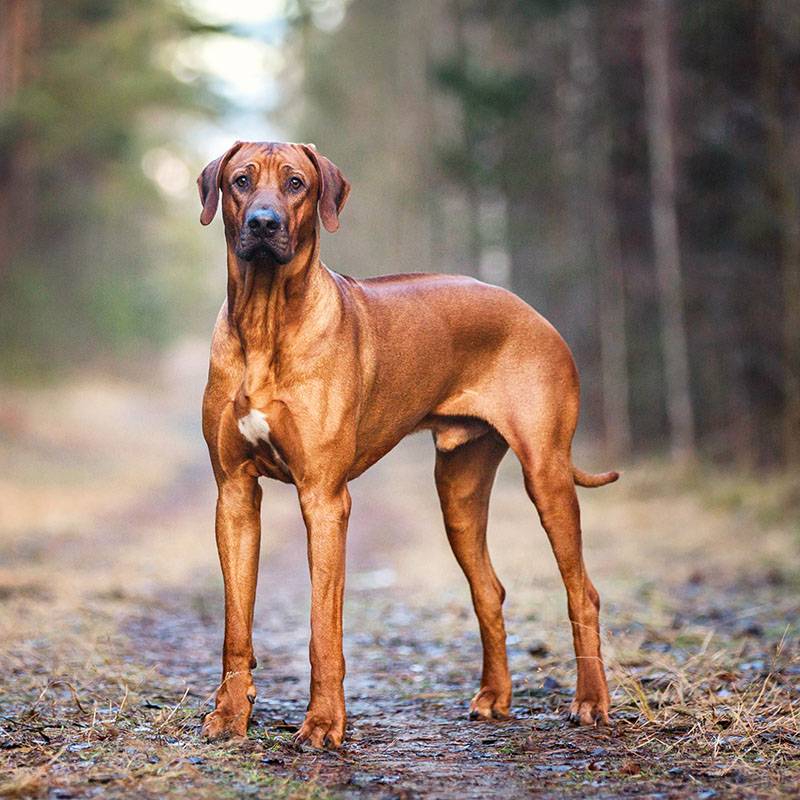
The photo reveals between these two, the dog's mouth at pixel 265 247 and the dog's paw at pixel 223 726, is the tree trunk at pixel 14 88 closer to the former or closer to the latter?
the dog's mouth at pixel 265 247

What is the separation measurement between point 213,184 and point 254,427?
919 mm

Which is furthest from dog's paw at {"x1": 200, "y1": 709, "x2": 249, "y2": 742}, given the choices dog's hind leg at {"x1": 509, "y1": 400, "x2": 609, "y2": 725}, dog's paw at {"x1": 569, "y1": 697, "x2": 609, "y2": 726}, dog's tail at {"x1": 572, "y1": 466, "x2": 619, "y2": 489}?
dog's tail at {"x1": 572, "y1": 466, "x2": 619, "y2": 489}

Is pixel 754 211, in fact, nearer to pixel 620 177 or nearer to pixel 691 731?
pixel 620 177

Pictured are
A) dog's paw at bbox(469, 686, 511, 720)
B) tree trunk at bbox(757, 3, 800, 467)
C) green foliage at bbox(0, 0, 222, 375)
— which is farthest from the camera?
green foliage at bbox(0, 0, 222, 375)

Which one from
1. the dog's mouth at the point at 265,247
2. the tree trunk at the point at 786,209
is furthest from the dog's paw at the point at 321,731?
the tree trunk at the point at 786,209

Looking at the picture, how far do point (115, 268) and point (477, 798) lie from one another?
3424 cm

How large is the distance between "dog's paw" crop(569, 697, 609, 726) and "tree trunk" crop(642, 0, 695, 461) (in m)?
10.4

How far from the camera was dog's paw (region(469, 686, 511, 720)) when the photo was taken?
5.01 metres

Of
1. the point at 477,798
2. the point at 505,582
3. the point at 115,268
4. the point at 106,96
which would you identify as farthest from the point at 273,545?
the point at 115,268

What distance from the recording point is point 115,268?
3634 cm

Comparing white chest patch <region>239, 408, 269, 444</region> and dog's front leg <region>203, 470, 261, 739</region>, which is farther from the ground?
white chest patch <region>239, 408, 269, 444</region>

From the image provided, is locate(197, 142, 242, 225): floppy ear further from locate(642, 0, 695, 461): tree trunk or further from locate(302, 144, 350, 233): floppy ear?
locate(642, 0, 695, 461): tree trunk

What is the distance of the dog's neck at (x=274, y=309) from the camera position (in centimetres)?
445

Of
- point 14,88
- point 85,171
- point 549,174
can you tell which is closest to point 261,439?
point 549,174
